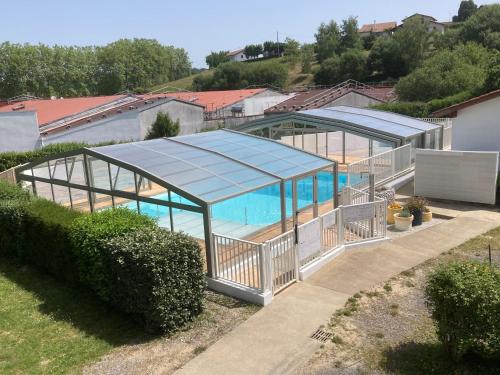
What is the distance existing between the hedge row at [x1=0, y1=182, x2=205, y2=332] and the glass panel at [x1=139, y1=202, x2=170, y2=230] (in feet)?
3.99

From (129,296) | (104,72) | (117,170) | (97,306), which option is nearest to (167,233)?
(129,296)

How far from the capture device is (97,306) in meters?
8.96

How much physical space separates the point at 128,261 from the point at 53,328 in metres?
2.07

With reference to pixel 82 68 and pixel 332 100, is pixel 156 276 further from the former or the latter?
pixel 82 68

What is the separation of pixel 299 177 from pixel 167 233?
4570mm

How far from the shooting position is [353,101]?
1512 inches

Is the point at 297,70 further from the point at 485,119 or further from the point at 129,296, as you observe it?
the point at 129,296

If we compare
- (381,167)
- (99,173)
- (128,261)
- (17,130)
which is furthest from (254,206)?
(17,130)

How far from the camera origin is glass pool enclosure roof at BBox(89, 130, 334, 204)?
992cm

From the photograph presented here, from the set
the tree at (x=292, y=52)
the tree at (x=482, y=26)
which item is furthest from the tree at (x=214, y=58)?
the tree at (x=482, y=26)

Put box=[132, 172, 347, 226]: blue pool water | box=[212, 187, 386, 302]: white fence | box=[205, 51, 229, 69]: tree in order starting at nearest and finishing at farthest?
box=[212, 187, 386, 302]: white fence → box=[132, 172, 347, 226]: blue pool water → box=[205, 51, 229, 69]: tree

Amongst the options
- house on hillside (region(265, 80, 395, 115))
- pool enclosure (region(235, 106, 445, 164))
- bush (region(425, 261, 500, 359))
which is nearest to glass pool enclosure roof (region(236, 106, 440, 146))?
pool enclosure (region(235, 106, 445, 164))

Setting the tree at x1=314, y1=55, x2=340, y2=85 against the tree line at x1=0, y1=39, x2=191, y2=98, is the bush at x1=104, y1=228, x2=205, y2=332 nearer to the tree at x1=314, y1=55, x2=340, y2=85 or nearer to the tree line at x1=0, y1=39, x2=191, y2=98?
the tree at x1=314, y1=55, x2=340, y2=85

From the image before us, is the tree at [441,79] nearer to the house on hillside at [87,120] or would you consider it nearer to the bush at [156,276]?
the house on hillside at [87,120]
